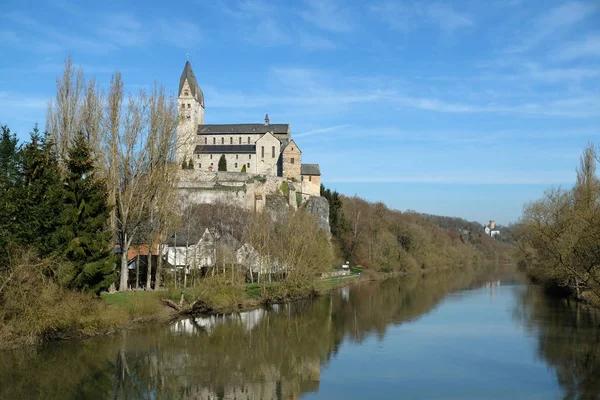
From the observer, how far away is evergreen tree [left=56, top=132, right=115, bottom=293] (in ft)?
69.2

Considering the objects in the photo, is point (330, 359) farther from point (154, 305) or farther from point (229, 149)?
point (229, 149)

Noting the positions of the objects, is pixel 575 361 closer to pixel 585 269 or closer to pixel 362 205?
pixel 585 269

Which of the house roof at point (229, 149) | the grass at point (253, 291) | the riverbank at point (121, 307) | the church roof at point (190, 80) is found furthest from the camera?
the church roof at point (190, 80)

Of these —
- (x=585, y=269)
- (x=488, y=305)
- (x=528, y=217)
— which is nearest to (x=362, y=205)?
(x=528, y=217)

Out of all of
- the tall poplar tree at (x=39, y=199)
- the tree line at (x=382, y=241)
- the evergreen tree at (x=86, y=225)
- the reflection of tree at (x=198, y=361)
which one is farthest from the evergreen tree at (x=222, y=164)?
the tall poplar tree at (x=39, y=199)

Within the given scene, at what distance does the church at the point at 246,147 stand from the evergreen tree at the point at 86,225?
28.8m

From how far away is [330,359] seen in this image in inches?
745

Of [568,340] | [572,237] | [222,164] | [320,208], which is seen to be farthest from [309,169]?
[568,340]

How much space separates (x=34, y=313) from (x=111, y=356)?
272 cm

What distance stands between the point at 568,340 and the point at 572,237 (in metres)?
9.35

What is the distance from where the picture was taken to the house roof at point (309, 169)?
59250 mm

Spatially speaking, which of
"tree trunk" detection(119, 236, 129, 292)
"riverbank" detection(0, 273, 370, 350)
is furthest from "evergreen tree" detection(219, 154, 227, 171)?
"tree trunk" detection(119, 236, 129, 292)

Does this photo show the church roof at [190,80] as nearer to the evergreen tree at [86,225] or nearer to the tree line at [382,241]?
the tree line at [382,241]

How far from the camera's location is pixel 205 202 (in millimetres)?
51375
